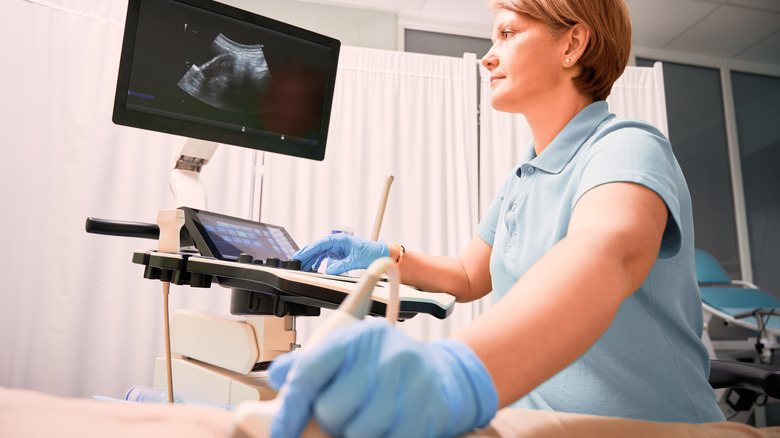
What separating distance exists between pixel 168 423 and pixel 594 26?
997 millimetres

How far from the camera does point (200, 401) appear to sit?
1.13 metres

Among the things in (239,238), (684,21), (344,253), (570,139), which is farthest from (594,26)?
(684,21)

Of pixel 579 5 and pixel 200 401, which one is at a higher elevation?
pixel 579 5

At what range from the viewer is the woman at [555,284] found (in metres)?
0.32

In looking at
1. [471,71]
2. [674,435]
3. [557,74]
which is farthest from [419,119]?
[674,435]

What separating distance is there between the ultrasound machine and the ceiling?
236 centimetres

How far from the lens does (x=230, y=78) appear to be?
4.60ft

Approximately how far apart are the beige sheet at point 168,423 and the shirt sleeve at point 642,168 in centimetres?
25

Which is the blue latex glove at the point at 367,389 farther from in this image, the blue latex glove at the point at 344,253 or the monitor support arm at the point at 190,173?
the monitor support arm at the point at 190,173

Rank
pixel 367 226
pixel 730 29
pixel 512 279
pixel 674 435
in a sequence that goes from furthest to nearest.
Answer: pixel 730 29 → pixel 367 226 → pixel 512 279 → pixel 674 435

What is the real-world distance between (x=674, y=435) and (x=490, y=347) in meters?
0.20

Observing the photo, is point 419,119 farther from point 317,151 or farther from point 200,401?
point 200,401

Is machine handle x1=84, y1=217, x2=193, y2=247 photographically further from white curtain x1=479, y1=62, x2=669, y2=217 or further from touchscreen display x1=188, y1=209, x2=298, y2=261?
white curtain x1=479, y1=62, x2=669, y2=217

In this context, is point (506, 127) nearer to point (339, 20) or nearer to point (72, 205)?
point (339, 20)
